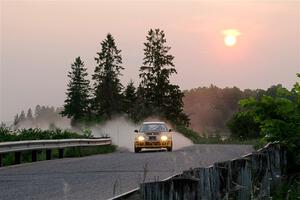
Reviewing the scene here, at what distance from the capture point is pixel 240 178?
839cm

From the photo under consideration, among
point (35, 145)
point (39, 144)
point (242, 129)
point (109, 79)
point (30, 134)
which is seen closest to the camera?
point (35, 145)

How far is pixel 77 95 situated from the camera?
103312 millimetres

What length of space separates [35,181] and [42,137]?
45.0ft

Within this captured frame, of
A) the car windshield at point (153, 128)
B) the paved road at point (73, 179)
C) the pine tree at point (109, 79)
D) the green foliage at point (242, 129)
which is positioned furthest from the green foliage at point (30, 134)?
the pine tree at point (109, 79)

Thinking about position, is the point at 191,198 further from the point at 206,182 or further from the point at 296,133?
the point at 296,133

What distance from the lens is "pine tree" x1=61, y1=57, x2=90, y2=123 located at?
10281 centimetres

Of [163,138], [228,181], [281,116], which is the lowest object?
[228,181]

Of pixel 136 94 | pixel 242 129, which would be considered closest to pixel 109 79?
pixel 136 94

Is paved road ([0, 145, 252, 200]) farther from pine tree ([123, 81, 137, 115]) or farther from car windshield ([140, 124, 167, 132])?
pine tree ([123, 81, 137, 115])

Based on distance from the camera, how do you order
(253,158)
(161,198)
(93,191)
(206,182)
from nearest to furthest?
1. (161,198)
2. (206,182)
3. (253,158)
4. (93,191)

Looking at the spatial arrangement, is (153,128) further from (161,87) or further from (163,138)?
(161,87)

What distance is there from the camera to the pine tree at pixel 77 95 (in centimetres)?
10281

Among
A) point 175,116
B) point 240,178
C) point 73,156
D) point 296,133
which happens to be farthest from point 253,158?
point 175,116

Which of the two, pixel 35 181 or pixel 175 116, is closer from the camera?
pixel 35 181
